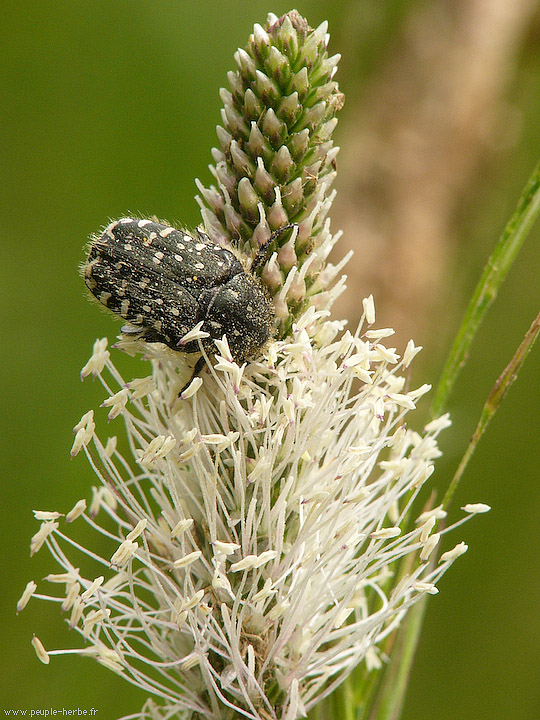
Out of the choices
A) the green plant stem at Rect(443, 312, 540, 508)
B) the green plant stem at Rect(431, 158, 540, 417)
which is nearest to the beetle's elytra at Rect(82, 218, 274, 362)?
the green plant stem at Rect(431, 158, 540, 417)

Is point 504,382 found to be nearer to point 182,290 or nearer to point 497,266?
point 497,266

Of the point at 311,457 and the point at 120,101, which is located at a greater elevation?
the point at 120,101

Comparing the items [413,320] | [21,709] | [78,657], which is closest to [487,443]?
[413,320]

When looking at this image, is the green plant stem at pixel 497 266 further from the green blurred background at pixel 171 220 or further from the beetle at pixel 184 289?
the green blurred background at pixel 171 220

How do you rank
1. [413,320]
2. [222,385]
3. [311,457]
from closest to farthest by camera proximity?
[222,385] < [311,457] < [413,320]

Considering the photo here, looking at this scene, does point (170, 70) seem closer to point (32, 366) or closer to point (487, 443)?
point (32, 366)

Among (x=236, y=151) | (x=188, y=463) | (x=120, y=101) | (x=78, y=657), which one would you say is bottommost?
(x=78, y=657)

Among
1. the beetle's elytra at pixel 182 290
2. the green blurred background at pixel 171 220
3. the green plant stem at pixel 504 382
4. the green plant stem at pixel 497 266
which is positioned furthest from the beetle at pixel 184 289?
the green blurred background at pixel 171 220
